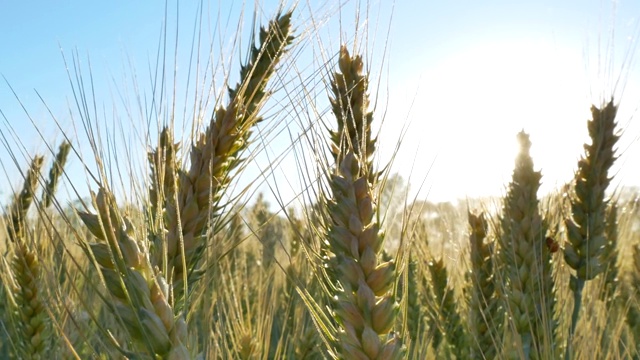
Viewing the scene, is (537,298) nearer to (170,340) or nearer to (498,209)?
(498,209)

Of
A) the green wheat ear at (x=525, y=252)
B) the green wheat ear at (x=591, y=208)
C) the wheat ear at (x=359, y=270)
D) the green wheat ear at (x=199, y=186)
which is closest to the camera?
the wheat ear at (x=359, y=270)

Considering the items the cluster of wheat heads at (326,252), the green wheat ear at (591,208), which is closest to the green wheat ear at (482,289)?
the cluster of wheat heads at (326,252)

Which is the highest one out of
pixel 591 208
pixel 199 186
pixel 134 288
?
pixel 591 208

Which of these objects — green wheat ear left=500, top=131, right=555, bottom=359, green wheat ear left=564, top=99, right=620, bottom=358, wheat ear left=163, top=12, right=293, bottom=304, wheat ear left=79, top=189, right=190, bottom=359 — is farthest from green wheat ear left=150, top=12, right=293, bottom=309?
green wheat ear left=564, top=99, right=620, bottom=358

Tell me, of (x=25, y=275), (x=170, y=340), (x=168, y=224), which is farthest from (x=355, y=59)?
(x=25, y=275)

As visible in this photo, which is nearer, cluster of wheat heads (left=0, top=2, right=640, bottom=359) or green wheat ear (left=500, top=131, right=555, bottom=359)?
cluster of wheat heads (left=0, top=2, right=640, bottom=359)

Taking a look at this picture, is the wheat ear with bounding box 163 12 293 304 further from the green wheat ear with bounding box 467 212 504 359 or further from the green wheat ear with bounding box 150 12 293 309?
the green wheat ear with bounding box 467 212 504 359

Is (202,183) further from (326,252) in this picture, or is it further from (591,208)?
(591,208)

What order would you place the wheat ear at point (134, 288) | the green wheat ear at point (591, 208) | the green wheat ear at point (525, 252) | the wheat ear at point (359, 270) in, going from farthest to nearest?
the green wheat ear at point (591, 208)
the green wheat ear at point (525, 252)
the wheat ear at point (359, 270)
the wheat ear at point (134, 288)

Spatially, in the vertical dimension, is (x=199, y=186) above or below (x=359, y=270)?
above

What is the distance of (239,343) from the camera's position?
1933mm

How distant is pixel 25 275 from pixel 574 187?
2.12 meters

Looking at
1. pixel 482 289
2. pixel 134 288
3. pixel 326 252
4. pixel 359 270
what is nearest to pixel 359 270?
pixel 359 270

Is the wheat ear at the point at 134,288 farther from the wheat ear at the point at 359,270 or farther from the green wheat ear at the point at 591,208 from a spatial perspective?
the green wheat ear at the point at 591,208
